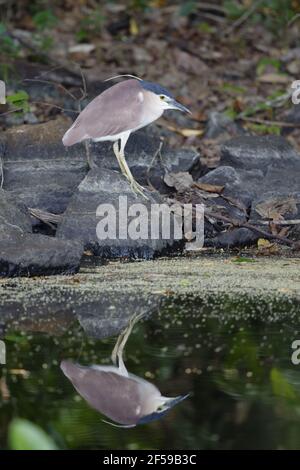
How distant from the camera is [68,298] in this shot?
589 cm

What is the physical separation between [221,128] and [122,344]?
5.26 m

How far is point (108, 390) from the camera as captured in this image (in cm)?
458

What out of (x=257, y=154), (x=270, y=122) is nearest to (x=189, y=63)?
(x=270, y=122)

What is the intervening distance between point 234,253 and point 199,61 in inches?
212

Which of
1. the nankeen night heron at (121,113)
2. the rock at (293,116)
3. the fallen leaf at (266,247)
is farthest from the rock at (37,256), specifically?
the rock at (293,116)

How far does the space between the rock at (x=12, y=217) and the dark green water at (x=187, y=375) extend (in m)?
1.27

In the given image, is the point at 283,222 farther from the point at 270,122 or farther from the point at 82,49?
the point at 82,49

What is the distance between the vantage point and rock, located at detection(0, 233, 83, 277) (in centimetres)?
636

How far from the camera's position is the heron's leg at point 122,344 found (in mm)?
4859

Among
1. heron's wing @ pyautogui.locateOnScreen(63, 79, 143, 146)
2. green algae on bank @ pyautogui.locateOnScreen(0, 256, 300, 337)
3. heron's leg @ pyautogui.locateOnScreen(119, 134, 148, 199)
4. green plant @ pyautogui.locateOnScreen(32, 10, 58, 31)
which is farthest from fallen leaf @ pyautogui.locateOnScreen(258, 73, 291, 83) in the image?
green algae on bank @ pyautogui.locateOnScreen(0, 256, 300, 337)

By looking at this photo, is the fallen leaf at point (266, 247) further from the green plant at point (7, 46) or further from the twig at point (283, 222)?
the green plant at point (7, 46)

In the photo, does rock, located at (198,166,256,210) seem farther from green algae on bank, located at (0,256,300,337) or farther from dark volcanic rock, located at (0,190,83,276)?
dark volcanic rock, located at (0,190,83,276)

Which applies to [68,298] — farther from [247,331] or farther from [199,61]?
[199,61]

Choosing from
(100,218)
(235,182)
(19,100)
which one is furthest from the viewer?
(19,100)
